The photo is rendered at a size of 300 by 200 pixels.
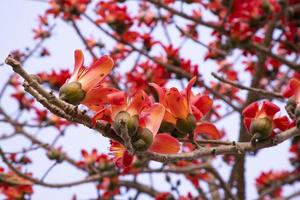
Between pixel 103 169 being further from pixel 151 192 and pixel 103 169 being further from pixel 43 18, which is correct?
pixel 43 18

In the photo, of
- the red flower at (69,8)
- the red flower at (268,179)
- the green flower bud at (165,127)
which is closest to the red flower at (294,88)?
the green flower bud at (165,127)

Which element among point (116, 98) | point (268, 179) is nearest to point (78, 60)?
point (116, 98)

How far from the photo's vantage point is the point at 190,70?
271cm

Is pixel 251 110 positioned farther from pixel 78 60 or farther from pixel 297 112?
pixel 78 60

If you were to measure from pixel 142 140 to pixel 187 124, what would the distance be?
157 mm

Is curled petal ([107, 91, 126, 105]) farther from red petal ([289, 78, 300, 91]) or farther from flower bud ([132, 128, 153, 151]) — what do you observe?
red petal ([289, 78, 300, 91])

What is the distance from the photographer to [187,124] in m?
0.96

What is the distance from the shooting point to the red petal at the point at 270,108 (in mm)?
946

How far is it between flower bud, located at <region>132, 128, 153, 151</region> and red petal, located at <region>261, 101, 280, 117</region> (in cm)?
28

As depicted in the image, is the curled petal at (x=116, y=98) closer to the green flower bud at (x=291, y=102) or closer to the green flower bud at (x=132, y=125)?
the green flower bud at (x=132, y=125)

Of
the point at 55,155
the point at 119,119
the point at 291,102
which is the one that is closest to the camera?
the point at 119,119

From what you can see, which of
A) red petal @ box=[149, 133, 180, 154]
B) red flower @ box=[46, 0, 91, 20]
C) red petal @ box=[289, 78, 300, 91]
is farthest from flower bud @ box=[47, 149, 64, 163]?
red petal @ box=[289, 78, 300, 91]

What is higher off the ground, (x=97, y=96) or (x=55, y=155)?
(x=55, y=155)

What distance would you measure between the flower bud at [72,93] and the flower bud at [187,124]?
0.76 ft
